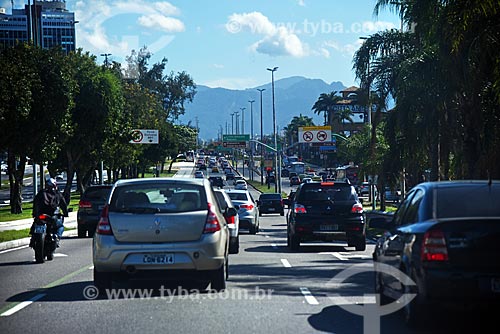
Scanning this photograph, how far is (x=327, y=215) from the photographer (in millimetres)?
22188

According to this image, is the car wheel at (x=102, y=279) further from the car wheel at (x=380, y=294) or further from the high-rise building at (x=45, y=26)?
the high-rise building at (x=45, y=26)

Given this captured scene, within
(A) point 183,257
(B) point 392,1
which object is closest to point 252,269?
(A) point 183,257

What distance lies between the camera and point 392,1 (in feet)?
96.2

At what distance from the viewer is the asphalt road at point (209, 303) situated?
1020 centimetres

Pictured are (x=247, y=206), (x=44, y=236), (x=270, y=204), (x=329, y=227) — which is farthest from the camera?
(x=270, y=204)

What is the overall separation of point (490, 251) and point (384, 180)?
30.4 meters

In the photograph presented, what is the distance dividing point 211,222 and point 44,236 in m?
7.05

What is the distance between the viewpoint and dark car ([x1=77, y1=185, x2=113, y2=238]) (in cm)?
2967

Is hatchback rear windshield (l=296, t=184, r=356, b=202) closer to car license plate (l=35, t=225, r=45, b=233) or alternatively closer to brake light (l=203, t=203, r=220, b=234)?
car license plate (l=35, t=225, r=45, b=233)

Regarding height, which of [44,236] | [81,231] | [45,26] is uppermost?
[45,26]

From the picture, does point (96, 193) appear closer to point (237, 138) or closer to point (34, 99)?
point (34, 99)

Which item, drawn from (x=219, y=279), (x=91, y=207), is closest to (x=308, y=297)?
(x=219, y=279)

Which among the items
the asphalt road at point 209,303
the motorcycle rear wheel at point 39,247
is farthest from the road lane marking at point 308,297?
the motorcycle rear wheel at point 39,247

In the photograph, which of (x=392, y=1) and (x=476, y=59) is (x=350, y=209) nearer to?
(x=476, y=59)
